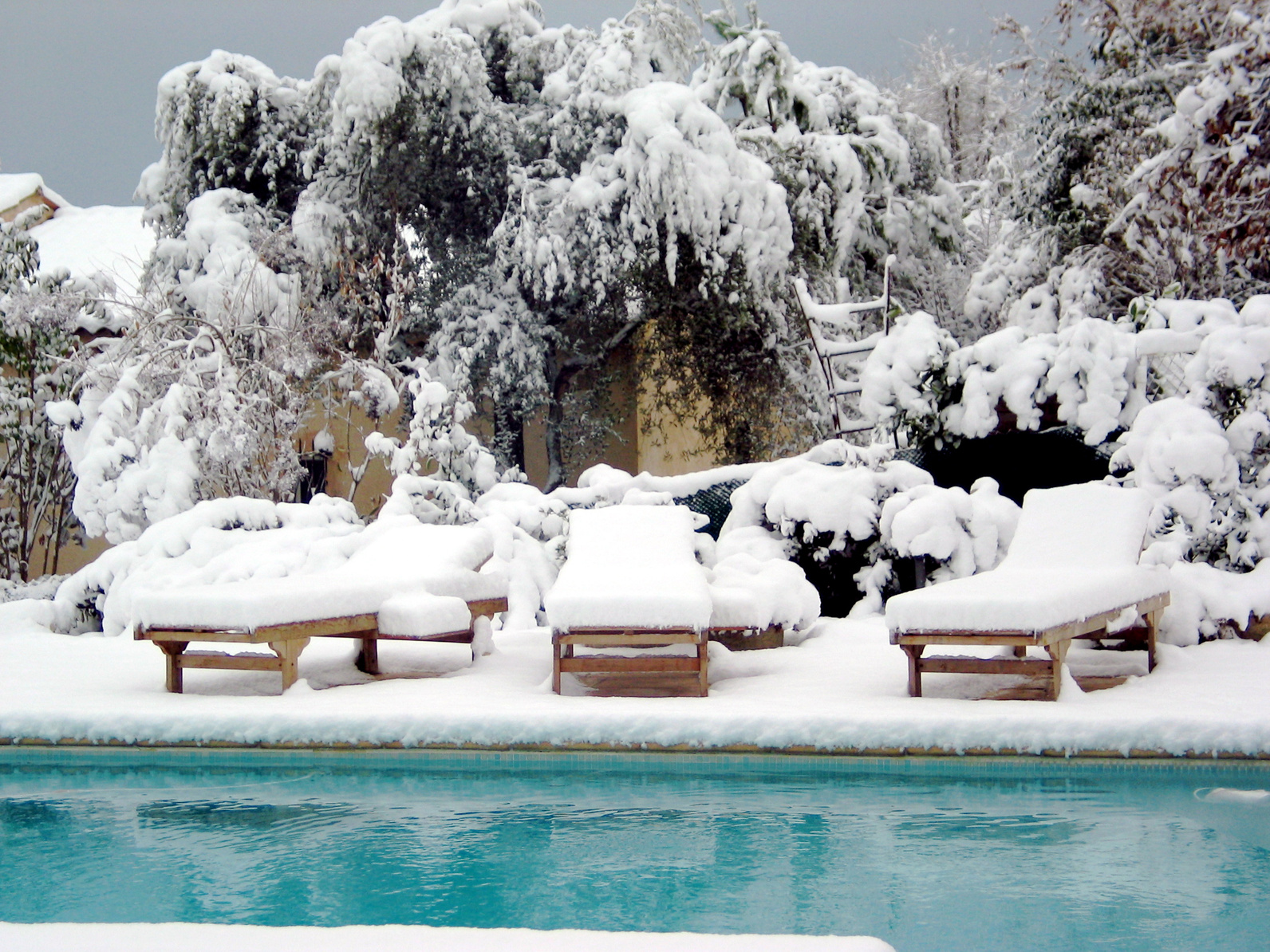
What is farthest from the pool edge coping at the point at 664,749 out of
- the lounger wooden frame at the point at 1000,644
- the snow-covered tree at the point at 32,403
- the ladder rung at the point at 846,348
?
the snow-covered tree at the point at 32,403

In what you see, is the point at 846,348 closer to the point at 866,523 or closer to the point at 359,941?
the point at 866,523

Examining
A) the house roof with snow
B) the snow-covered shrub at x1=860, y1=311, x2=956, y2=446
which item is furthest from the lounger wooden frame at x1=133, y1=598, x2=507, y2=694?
the house roof with snow

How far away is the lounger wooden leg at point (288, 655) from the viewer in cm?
543

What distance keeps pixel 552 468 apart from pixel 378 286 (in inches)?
105

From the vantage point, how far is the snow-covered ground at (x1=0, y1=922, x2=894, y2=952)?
210 cm

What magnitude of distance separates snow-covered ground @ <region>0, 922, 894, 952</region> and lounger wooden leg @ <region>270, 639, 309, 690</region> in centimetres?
318

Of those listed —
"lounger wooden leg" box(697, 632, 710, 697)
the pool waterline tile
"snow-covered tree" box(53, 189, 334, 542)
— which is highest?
"snow-covered tree" box(53, 189, 334, 542)

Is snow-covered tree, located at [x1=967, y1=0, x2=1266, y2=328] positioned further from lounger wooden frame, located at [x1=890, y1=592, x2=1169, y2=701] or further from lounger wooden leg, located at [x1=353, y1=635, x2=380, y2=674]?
lounger wooden leg, located at [x1=353, y1=635, x2=380, y2=674]

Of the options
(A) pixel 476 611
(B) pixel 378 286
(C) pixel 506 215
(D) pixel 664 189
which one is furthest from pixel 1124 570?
(B) pixel 378 286

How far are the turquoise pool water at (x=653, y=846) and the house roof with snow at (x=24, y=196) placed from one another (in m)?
14.2

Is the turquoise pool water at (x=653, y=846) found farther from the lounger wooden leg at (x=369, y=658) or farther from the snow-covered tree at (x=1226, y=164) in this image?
the snow-covered tree at (x=1226, y=164)

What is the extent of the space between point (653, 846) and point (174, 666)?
281 cm

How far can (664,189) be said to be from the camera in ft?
37.3

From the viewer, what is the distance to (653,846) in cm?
393
